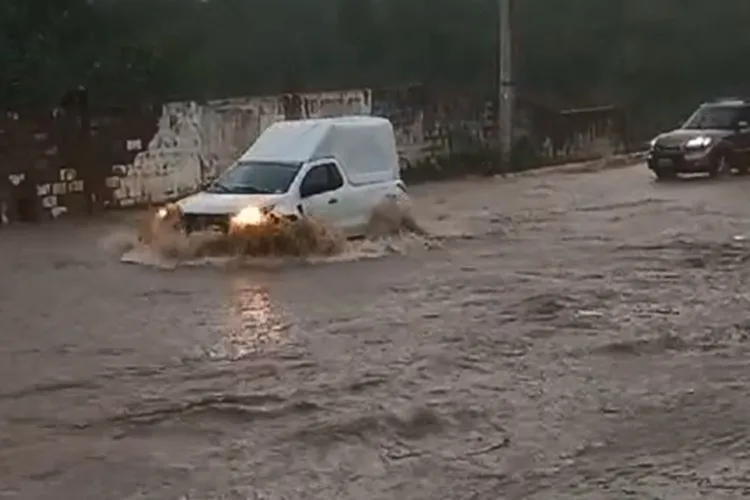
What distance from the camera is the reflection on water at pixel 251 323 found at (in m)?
13.4

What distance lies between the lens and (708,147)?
32.3 m

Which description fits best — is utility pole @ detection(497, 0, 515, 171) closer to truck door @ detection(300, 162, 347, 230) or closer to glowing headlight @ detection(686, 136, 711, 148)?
glowing headlight @ detection(686, 136, 711, 148)

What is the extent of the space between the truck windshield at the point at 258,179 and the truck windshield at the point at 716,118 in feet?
50.8

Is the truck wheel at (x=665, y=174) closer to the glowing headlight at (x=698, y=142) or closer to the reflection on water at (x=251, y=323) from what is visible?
the glowing headlight at (x=698, y=142)

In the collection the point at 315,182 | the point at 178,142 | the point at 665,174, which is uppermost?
the point at 315,182

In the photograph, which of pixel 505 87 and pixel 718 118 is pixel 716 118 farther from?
pixel 505 87

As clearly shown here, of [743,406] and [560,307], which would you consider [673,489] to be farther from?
[560,307]

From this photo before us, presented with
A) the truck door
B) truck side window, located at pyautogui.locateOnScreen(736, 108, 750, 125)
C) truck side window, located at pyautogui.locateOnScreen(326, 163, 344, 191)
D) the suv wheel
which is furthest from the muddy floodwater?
truck side window, located at pyautogui.locateOnScreen(736, 108, 750, 125)

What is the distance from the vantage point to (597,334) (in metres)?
13.9

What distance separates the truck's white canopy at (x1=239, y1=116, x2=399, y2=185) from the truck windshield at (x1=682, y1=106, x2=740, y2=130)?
43.3ft

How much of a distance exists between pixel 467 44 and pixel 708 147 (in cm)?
2258

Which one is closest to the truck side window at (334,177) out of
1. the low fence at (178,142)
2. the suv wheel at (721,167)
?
the low fence at (178,142)

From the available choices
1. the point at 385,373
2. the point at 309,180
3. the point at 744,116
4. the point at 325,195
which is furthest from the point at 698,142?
the point at 385,373

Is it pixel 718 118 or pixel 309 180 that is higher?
pixel 309 180
